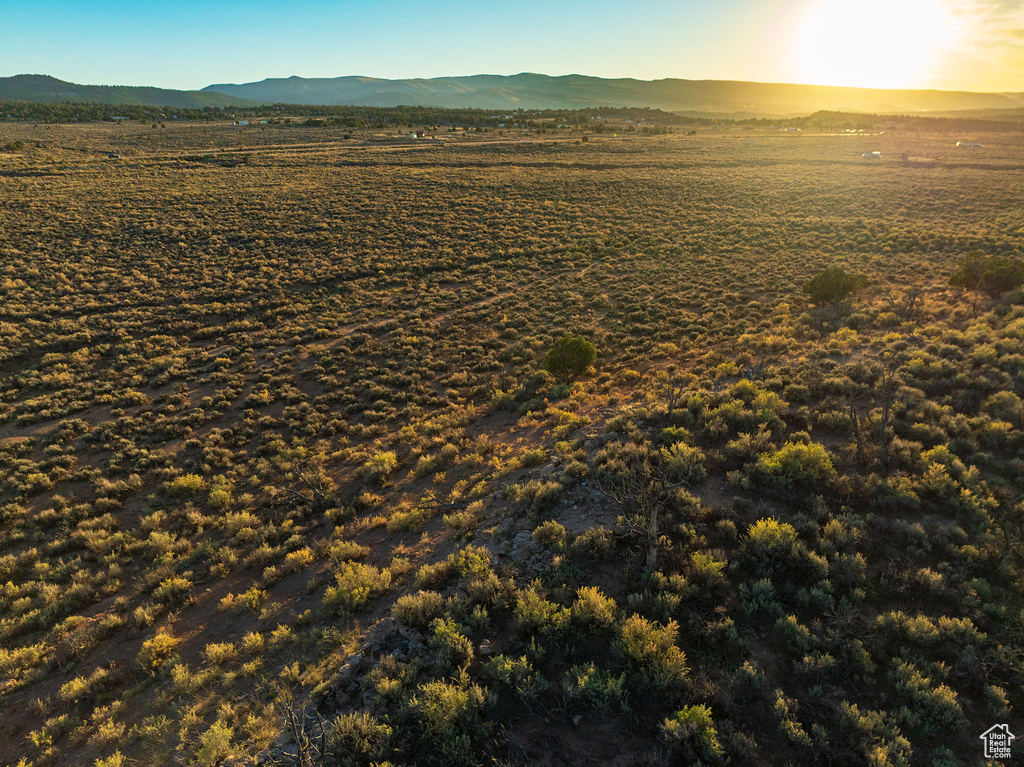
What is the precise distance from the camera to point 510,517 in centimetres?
848

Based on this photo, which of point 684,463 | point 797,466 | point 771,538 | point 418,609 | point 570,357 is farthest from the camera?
point 570,357

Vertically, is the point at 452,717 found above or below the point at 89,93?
below

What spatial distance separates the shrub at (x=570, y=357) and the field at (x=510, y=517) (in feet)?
1.81

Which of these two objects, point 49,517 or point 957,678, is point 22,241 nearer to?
point 49,517

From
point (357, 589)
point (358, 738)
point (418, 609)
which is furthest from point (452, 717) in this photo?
point (357, 589)

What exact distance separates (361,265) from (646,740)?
2993cm

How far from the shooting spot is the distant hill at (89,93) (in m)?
167

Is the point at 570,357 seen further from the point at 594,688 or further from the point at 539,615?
the point at 594,688

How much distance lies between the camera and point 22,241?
30219mm

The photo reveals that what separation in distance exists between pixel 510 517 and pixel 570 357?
824 centimetres

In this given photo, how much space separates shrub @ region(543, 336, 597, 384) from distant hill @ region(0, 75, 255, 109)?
9080 inches

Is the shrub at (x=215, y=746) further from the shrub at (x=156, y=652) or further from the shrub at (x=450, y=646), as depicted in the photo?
the shrub at (x=450, y=646)

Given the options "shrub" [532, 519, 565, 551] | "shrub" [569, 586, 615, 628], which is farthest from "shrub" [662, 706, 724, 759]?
"shrub" [532, 519, 565, 551]

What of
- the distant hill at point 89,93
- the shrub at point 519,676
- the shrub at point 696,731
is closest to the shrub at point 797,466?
the shrub at point 696,731
